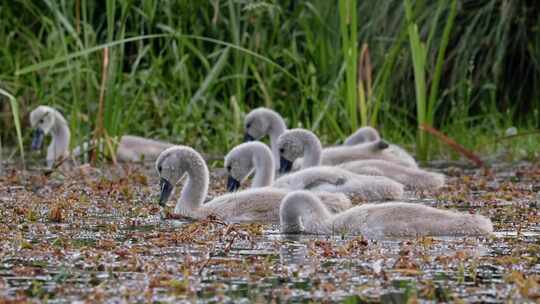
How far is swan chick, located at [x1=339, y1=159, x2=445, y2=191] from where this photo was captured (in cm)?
973

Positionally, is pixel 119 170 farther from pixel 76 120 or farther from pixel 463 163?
pixel 463 163

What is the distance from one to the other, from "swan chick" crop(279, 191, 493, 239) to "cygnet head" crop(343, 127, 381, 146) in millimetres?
3796

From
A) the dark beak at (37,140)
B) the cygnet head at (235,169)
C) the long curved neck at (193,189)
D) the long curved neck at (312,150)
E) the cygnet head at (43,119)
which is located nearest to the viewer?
the long curved neck at (193,189)

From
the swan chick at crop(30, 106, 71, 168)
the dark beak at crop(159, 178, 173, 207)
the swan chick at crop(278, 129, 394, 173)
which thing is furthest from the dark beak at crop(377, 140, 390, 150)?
the swan chick at crop(30, 106, 71, 168)

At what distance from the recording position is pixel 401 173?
9.95 meters

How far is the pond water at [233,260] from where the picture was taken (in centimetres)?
516

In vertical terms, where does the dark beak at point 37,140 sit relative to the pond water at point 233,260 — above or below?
above

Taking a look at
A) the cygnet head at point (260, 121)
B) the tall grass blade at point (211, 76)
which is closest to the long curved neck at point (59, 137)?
the tall grass blade at point (211, 76)

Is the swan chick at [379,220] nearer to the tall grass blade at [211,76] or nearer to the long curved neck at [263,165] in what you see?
the long curved neck at [263,165]

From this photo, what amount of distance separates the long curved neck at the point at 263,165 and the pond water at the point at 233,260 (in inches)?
33.1

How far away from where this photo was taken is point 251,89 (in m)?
13.3

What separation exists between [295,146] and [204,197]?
1983 millimetres

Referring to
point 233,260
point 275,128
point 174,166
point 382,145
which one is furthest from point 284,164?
point 233,260

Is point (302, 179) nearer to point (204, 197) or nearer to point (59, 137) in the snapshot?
point (204, 197)
